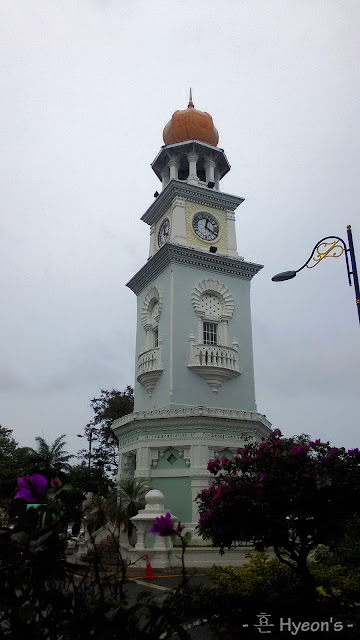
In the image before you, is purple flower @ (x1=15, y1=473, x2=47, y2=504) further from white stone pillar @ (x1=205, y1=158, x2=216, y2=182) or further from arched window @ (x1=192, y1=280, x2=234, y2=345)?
white stone pillar @ (x1=205, y1=158, x2=216, y2=182)

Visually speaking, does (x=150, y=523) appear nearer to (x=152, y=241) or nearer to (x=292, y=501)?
(x=292, y=501)

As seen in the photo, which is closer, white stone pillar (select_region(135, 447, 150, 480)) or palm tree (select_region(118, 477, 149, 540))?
palm tree (select_region(118, 477, 149, 540))

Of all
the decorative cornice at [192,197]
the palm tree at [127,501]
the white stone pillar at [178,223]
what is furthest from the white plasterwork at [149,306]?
the palm tree at [127,501]

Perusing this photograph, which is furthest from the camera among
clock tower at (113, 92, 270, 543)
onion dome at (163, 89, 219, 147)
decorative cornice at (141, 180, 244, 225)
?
onion dome at (163, 89, 219, 147)

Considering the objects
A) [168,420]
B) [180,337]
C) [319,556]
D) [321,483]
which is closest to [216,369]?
[180,337]

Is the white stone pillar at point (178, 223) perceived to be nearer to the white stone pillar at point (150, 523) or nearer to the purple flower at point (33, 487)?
the white stone pillar at point (150, 523)

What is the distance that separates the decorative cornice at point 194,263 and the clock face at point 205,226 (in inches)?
66.4

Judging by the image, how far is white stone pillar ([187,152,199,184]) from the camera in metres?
28.9

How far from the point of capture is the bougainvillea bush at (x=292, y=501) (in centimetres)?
805

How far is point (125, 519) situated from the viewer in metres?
18.7

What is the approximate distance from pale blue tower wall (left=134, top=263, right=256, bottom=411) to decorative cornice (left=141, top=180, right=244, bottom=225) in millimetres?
4462

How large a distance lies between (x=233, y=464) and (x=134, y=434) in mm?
13299

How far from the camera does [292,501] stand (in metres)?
8.16

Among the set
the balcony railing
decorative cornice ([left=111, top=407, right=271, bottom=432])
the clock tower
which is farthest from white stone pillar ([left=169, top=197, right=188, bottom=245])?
decorative cornice ([left=111, top=407, right=271, bottom=432])
